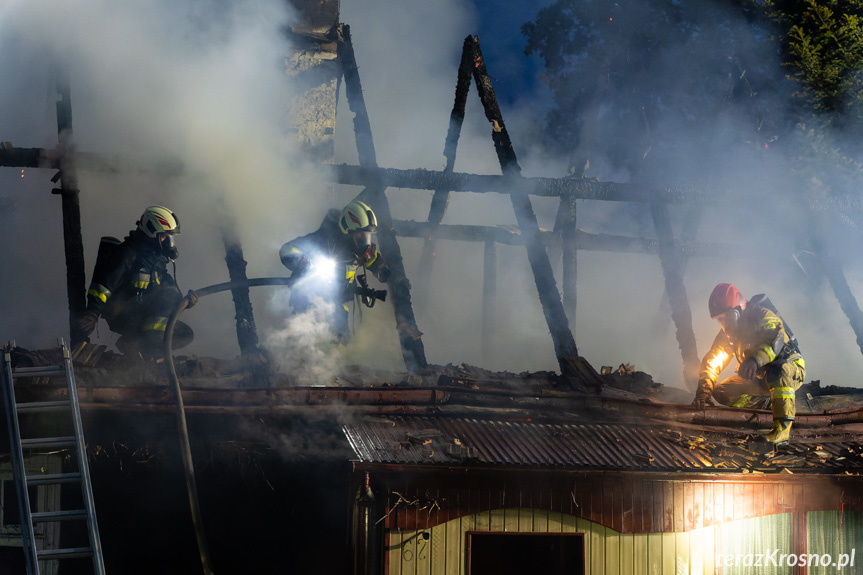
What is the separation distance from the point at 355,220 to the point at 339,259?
20.5 inches

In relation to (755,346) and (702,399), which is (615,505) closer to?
(702,399)

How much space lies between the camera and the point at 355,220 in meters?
9.82

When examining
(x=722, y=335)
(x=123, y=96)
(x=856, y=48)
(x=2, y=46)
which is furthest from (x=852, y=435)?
(x=2, y=46)

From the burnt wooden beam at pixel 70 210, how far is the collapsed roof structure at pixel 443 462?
0.08ft

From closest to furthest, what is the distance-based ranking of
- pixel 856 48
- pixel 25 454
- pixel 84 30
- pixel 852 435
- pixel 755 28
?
1. pixel 25 454
2. pixel 852 435
3. pixel 84 30
4. pixel 856 48
5. pixel 755 28

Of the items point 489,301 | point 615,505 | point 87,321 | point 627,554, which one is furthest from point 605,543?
point 489,301

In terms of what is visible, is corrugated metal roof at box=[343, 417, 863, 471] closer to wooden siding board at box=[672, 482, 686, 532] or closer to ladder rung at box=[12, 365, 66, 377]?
wooden siding board at box=[672, 482, 686, 532]

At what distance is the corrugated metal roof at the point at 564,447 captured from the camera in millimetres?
7719

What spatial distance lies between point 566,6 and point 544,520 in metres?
17.3

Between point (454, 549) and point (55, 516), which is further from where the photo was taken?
point (454, 549)

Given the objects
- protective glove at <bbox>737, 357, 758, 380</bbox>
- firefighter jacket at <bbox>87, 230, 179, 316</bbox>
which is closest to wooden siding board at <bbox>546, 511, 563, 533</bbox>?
protective glove at <bbox>737, 357, 758, 380</bbox>

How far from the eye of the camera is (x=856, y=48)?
45.4 feet

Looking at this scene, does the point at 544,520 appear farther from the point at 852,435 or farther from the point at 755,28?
the point at 755,28

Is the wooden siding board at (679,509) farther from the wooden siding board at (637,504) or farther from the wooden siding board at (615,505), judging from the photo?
the wooden siding board at (615,505)
